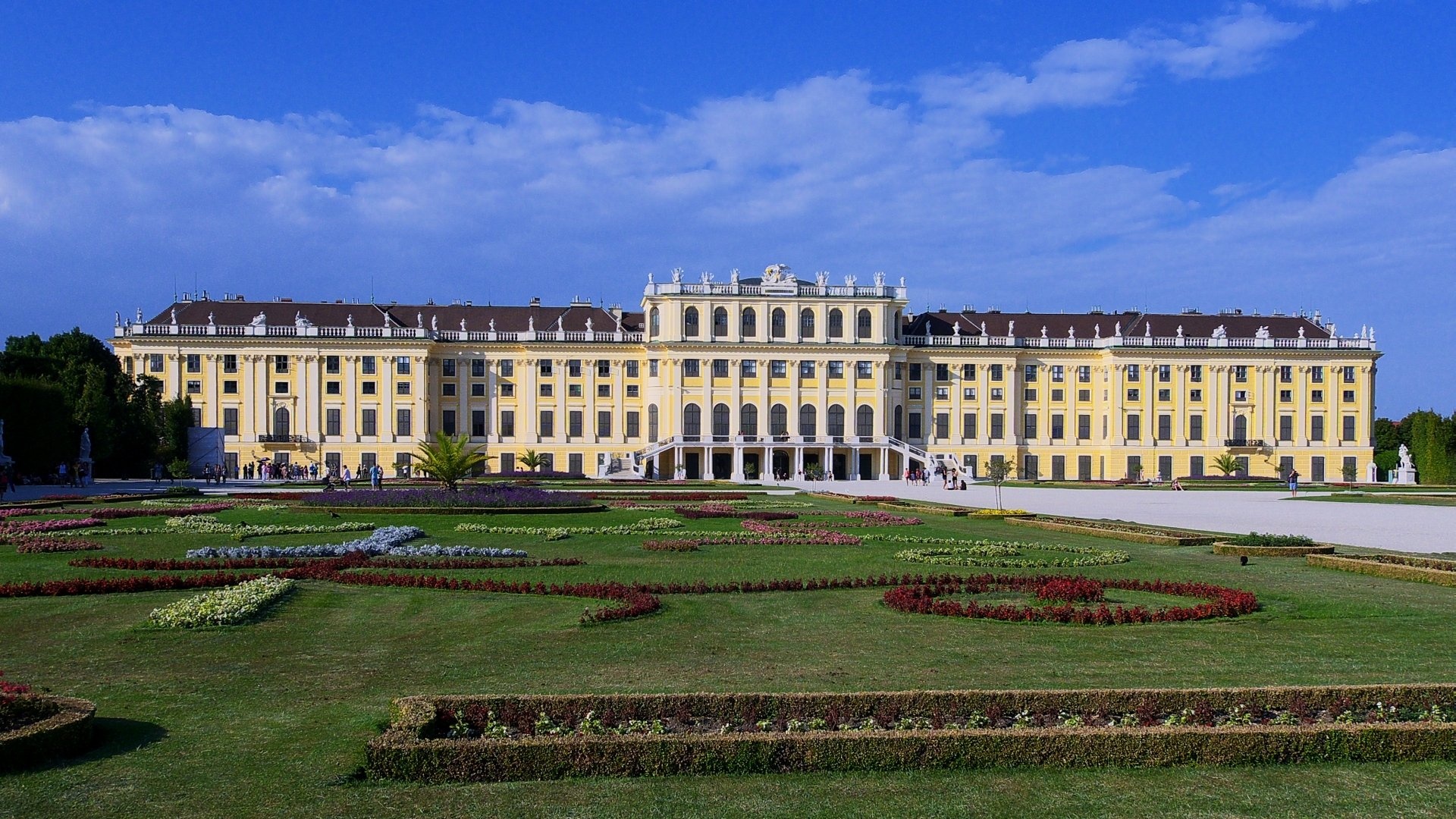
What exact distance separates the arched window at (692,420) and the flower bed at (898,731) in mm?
68182

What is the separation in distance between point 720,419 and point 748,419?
6.44 ft

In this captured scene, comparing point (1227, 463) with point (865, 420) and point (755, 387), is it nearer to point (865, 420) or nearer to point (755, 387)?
point (865, 420)

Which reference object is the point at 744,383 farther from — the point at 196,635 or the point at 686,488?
the point at 196,635

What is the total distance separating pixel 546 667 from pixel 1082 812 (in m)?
4.65

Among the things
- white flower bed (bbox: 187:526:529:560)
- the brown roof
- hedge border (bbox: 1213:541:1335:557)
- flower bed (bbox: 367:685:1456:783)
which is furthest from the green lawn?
the brown roof

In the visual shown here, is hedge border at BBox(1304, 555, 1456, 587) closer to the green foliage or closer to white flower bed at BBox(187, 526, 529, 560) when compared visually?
white flower bed at BBox(187, 526, 529, 560)

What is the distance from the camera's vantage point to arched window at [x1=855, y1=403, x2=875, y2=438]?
3027 inches

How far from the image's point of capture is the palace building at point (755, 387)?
74250mm

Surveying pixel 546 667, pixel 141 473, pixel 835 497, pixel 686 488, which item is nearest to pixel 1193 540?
pixel 546 667

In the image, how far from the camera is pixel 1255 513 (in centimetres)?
3127

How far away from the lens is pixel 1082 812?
5.96 meters

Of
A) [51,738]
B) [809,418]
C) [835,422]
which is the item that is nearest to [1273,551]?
[51,738]

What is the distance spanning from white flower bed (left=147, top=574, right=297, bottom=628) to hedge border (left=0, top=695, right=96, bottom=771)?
13.4ft

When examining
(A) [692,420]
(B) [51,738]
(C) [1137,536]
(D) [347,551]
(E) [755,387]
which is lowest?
(C) [1137,536]
